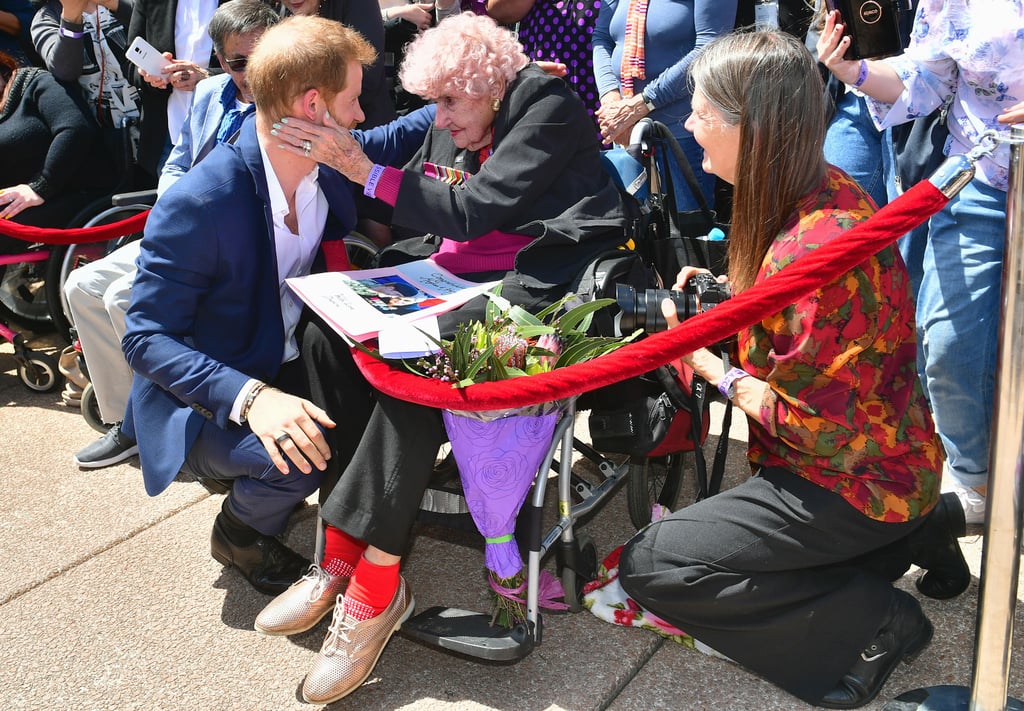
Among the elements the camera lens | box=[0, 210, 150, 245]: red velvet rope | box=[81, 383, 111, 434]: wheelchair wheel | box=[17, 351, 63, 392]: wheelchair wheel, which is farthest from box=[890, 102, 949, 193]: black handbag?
box=[17, 351, 63, 392]: wheelchair wheel

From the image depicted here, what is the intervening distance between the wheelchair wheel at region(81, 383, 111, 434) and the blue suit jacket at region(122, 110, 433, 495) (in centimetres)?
126

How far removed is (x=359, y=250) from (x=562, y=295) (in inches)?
59.3

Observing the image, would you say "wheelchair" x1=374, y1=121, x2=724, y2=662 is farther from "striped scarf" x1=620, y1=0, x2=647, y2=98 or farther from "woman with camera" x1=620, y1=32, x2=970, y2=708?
"striped scarf" x1=620, y1=0, x2=647, y2=98

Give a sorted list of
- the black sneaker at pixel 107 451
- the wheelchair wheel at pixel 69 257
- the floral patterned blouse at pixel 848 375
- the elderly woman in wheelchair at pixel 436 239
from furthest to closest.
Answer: the wheelchair wheel at pixel 69 257
the black sneaker at pixel 107 451
the elderly woman in wheelchair at pixel 436 239
the floral patterned blouse at pixel 848 375

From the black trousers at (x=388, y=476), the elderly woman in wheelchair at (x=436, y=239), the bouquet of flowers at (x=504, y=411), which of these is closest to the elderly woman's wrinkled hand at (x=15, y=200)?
the elderly woman in wheelchair at (x=436, y=239)

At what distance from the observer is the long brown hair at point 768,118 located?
2.27 m

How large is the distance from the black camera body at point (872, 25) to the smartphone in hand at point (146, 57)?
2.91 metres

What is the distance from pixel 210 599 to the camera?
3.03m

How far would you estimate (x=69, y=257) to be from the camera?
4.25 m

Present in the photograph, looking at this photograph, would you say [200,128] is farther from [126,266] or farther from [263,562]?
[263,562]

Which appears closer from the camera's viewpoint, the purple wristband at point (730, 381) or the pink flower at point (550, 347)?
the purple wristband at point (730, 381)

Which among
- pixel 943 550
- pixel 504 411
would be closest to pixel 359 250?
pixel 504 411

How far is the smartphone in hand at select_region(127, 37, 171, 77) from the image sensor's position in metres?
4.20

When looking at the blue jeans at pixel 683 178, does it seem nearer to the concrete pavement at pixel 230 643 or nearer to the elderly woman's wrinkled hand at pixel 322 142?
the concrete pavement at pixel 230 643
